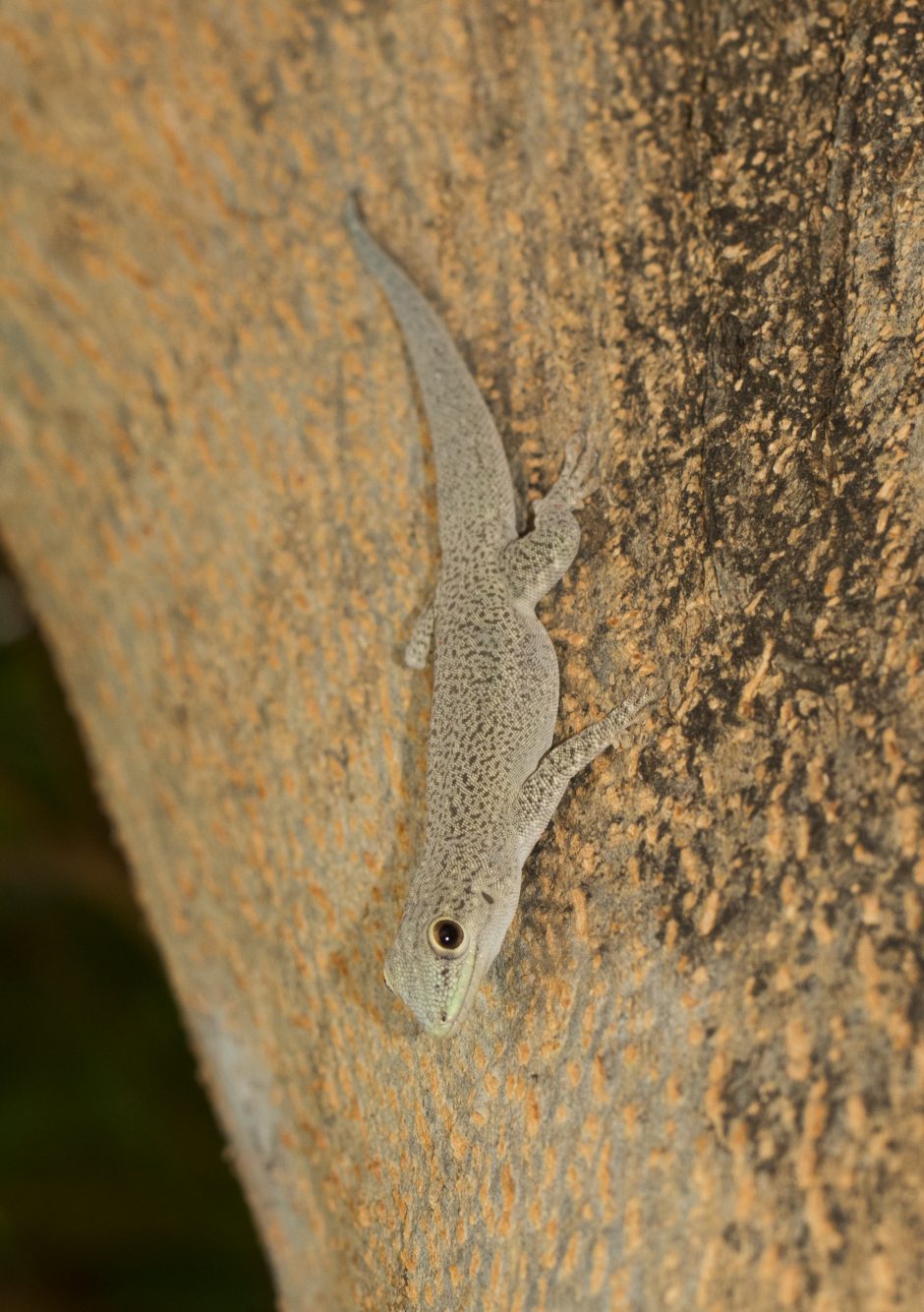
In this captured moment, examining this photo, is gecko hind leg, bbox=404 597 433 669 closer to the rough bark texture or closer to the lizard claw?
the rough bark texture

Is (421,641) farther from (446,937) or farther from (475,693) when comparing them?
(446,937)

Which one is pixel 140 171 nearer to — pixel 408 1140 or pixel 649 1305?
pixel 408 1140

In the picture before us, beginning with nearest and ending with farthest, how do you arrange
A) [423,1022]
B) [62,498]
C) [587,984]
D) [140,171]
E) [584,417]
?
[587,984] < [423,1022] < [584,417] < [140,171] < [62,498]

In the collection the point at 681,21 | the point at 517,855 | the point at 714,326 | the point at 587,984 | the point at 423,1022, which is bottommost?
the point at 423,1022

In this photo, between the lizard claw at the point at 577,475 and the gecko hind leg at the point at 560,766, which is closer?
the gecko hind leg at the point at 560,766

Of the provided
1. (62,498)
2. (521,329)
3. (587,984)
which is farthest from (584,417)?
(62,498)

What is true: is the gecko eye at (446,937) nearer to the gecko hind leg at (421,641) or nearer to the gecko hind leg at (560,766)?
the gecko hind leg at (560,766)

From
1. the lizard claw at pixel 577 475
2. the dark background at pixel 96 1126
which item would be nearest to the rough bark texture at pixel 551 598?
the lizard claw at pixel 577 475
